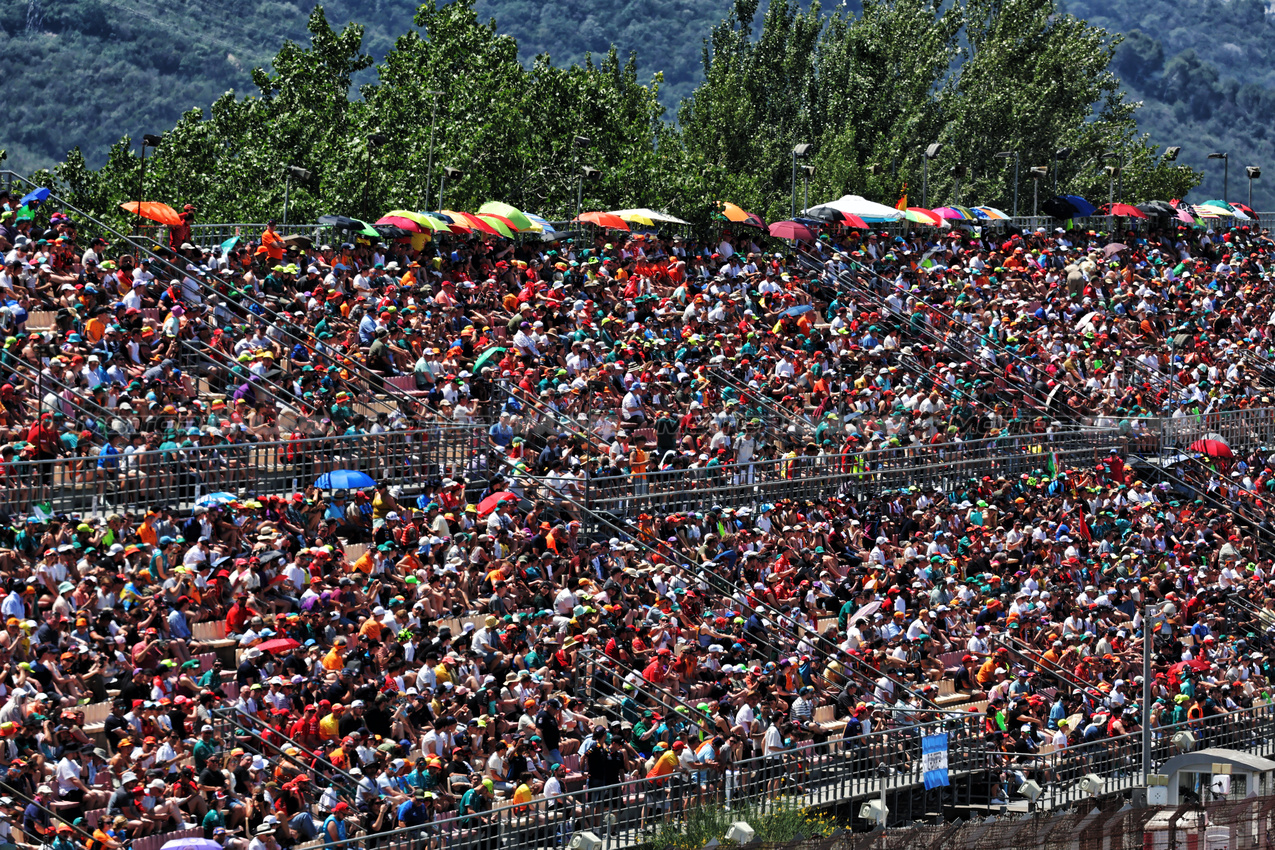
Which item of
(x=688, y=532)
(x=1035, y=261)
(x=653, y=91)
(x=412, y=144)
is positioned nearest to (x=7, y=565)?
(x=688, y=532)

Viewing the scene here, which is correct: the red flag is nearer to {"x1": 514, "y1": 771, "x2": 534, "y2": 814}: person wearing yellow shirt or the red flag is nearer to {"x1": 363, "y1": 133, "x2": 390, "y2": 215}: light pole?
{"x1": 514, "y1": 771, "x2": 534, "y2": 814}: person wearing yellow shirt

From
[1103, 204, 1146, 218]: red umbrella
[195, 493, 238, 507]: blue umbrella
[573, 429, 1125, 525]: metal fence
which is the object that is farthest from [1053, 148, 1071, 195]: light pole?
[195, 493, 238, 507]: blue umbrella

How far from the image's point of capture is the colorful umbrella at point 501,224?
3862 cm

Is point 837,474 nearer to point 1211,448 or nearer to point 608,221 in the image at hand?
point 608,221

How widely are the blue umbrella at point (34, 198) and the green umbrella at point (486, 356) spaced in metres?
7.42

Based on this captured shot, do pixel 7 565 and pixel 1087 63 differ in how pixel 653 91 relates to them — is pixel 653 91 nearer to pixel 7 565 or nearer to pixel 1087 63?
pixel 1087 63

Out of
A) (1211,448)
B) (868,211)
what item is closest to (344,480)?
(1211,448)

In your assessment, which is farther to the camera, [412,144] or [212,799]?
[412,144]

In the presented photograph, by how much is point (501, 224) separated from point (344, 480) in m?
11.9

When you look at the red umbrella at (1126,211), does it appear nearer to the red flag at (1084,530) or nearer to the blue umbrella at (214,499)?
the red flag at (1084,530)

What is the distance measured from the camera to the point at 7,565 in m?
23.7

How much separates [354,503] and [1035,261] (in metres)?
25.8

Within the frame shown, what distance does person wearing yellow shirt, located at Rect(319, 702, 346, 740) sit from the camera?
22.7 m

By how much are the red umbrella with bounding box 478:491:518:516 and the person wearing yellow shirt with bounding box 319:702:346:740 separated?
6406mm
